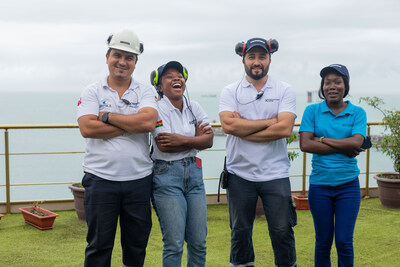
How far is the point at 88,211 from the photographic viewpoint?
3.07 m

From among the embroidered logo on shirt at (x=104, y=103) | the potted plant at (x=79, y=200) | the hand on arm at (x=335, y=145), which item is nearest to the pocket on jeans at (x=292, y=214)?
the hand on arm at (x=335, y=145)

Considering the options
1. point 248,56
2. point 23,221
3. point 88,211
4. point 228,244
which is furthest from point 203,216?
point 23,221

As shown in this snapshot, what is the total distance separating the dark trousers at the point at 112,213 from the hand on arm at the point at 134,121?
31 cm

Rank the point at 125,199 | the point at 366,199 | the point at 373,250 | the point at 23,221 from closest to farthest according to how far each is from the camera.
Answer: the point at 125,199
the point at 373,250
the point at 23,221
the point at 366,199

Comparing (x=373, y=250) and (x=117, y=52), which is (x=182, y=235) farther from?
(x=373, y=250)

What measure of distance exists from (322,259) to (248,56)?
145cm

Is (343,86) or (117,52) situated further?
(343,86)

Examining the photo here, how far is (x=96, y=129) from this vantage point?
9.70 ft

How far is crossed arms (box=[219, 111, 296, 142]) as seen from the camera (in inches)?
126

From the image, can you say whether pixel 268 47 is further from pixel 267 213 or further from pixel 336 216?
pixel 336 216

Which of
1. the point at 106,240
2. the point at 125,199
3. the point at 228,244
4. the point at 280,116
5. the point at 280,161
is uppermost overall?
the point at 280,116

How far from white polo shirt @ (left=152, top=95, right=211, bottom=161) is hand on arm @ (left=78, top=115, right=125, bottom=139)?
274 mm

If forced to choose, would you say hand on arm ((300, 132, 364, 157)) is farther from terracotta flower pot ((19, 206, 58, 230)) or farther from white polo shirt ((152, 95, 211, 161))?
terracotta flower pot ((19, 206, 58, 230))

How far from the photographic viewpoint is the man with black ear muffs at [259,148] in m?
3.25
